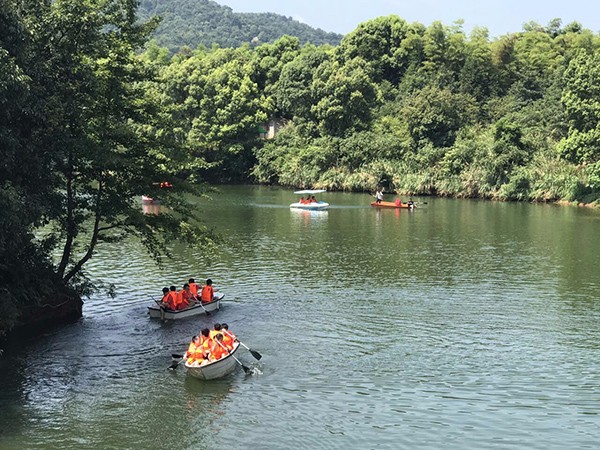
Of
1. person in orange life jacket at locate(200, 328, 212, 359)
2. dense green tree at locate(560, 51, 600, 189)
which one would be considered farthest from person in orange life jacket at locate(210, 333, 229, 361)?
dense green tree at locate(560, 51, 600, 189)

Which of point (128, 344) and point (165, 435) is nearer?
point (165, 435)

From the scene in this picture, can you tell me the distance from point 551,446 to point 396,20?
9950 cm

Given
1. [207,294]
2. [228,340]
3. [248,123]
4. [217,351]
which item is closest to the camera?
[217,351]

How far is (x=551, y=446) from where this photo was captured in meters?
16.7

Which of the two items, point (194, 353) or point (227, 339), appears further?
point (227, 339)

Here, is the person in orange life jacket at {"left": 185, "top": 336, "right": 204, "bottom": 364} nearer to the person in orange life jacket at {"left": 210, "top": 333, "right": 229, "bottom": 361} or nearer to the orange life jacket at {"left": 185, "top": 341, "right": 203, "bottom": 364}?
the orange life jacket at {"left": 185, "top": 341, "right": 203, "bottom": 364}

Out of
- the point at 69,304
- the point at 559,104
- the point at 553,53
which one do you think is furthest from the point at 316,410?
the point at 553,53

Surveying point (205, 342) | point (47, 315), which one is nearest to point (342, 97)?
point (47, 315)

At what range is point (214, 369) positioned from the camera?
67.5 feet

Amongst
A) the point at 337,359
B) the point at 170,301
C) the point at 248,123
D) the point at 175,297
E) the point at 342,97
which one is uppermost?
the point at 342,97

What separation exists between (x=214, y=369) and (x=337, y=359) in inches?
157

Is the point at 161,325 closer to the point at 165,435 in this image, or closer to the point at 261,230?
the point at 165,435

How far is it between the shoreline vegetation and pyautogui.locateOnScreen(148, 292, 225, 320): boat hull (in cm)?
216

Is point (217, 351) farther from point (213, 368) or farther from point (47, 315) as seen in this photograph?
point (47, 315)
